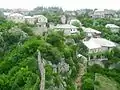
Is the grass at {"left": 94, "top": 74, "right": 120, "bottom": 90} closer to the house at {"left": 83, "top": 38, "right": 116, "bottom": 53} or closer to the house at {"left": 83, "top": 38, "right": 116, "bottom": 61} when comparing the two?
the house at {"left": 83, "top": 38, "right": 116, "bottom": 61}

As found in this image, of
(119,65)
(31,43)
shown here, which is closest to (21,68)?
(31,43)

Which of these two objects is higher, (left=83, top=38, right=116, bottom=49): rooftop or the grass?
the grass

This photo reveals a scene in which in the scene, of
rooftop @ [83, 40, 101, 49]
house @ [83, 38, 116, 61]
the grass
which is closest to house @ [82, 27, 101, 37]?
house @ [83, 38, 116, 61]

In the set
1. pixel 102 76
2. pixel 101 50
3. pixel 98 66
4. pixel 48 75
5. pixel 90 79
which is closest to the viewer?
pixel 48 75

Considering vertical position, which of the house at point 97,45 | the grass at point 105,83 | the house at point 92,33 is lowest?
the house at point 92,33

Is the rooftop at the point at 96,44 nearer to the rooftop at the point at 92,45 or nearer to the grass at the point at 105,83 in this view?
the rooftop at the point at 92,45

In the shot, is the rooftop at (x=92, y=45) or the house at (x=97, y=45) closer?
the house at (x=97, y=45)

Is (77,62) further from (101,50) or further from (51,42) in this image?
(101,50)

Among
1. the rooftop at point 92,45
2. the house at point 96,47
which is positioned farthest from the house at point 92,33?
the rooftop at point 92,45
